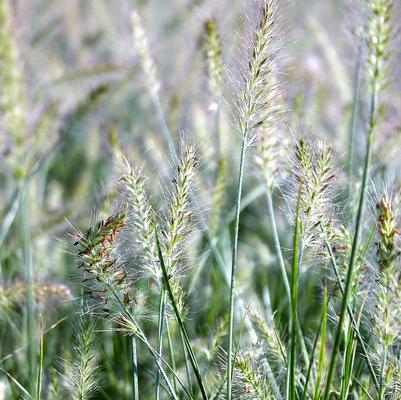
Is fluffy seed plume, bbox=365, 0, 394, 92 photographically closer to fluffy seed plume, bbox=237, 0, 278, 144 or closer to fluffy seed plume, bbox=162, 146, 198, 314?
fluffy seed plume, bbox=237, 0, 278, 144

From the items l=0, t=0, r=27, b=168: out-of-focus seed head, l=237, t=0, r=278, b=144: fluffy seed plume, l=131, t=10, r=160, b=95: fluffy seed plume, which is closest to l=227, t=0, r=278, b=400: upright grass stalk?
l=237, t=0, r=278, b=144: fluffy seed plume

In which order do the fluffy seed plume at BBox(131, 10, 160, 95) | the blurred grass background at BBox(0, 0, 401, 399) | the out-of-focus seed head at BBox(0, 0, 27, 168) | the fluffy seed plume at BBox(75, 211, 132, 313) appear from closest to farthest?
1. the fluffy seed plume at BBox(75, 211, 132, 313)
2. the out-of-focus seed head at BBox(0, 0, 27, 168)
3. the blurred grass background at BBox(0, 0, 401, 399)
4. the fluffy seed plume at BBox(131, 10, 160, 95)

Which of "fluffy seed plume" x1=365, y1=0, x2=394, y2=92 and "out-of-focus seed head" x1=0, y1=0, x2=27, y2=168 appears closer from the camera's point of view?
"fluffy seed plume" x1=365, y1=0, x2=394, y2=92

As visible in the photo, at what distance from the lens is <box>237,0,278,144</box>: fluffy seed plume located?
1.06 meters

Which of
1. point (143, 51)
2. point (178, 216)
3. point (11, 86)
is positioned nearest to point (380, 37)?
point (178, 216)

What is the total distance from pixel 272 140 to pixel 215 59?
0.30 metres

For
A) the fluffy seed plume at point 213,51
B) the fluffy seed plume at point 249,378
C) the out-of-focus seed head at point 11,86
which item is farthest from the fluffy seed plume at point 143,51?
the fluffy seed plume at point 249,378

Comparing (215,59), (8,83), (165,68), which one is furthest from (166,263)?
(165,68)

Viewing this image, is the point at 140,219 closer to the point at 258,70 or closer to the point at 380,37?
the point at 258,70

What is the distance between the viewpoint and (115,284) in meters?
1.03

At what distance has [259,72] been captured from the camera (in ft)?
3.49

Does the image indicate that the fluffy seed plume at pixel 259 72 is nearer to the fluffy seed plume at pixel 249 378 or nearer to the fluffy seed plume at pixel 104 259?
the fluffy seed plume at pixel 104 259

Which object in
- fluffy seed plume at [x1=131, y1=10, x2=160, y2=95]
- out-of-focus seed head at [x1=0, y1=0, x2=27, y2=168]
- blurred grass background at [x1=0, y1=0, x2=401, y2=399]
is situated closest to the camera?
out-of-focus seed head at [x1=0, y1=0, x2=27, y2=168]

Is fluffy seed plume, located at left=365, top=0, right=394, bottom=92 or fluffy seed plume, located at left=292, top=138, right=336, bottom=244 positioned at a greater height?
fluffy seed plume, located at left=365, top=0, right=394, bottom=92
